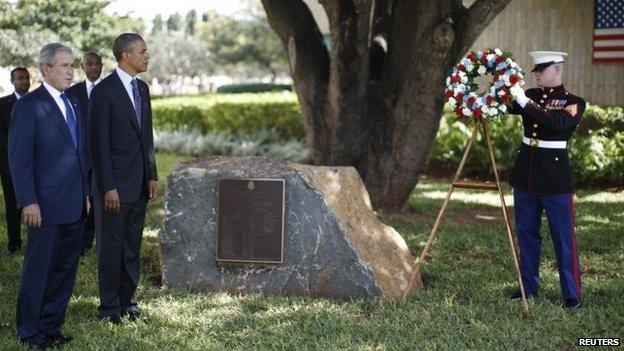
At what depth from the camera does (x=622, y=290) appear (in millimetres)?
6703

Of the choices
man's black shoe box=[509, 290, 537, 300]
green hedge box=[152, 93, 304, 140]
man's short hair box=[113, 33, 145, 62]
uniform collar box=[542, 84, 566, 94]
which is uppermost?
man's short hair box=[113, 33, 145, 62]

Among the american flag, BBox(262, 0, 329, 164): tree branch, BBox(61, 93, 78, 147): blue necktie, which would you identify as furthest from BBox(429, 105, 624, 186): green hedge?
BBox(61, 93, 78, 147): blue necktie

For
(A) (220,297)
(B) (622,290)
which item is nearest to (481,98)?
(B) (622,290)

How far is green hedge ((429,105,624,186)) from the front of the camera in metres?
13.1

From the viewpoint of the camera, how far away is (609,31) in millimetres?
14836

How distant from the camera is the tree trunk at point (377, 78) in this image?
9.65m

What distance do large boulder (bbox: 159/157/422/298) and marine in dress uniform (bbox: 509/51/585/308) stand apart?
1.09 m

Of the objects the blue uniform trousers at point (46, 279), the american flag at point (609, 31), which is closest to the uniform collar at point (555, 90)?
the blue uniform trousers at point (46, 279)

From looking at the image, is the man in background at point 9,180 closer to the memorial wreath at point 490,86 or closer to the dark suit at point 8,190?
the dark suit at point 8,190

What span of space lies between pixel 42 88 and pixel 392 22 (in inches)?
245

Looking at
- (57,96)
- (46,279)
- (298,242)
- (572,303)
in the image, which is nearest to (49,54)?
(57,96)

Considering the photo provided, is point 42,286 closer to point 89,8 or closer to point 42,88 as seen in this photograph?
point 42,88

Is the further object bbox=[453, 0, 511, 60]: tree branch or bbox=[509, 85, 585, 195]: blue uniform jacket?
bbox=[453, 0, 511, 60]: tree branch

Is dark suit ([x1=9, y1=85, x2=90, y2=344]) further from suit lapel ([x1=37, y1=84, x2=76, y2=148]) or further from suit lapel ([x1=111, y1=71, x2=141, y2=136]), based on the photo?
suit lapel ([x1=111, y1=71, x2=141, y2=136])
